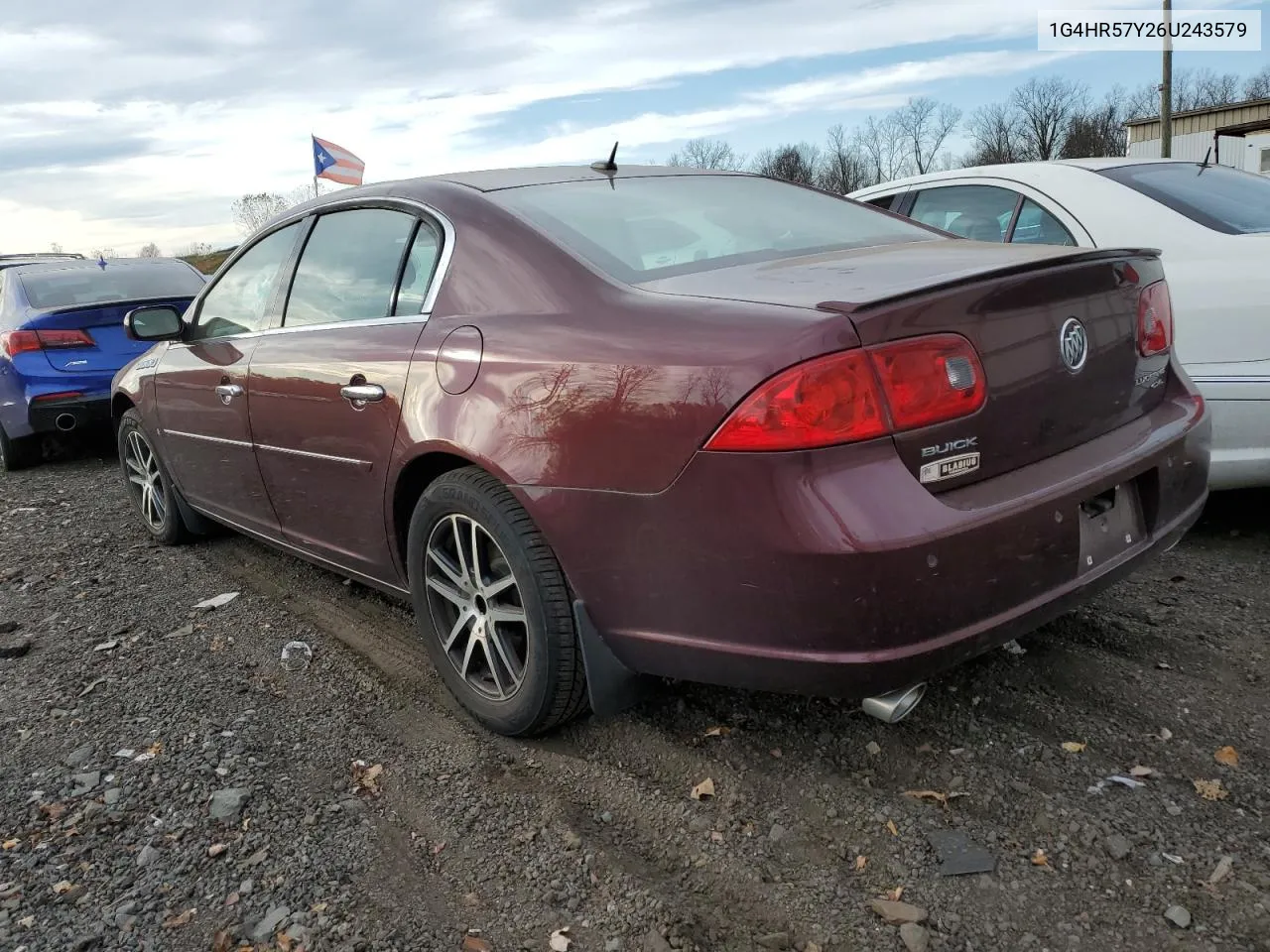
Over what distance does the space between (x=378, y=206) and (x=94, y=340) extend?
187 inches

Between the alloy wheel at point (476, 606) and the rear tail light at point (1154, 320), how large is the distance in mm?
1765

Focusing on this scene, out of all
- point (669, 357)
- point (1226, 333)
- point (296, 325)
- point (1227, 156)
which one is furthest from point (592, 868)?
point (1227, 156)

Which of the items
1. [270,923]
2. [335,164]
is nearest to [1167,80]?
[335,164]

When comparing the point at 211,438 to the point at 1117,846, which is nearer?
the point at 1117,846

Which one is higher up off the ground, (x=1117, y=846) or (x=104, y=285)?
(x=104, y=285)

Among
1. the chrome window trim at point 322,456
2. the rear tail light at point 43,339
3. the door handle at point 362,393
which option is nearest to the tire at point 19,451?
the rear tail light at point 43,339

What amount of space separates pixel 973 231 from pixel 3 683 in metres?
4.34

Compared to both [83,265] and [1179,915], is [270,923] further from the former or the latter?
[83,265]

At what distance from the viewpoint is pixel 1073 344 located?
2352 mm

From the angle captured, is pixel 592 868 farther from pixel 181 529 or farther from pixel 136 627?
pixel 181 529

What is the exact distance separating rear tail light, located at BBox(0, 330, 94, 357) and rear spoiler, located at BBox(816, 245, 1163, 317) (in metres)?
6.54

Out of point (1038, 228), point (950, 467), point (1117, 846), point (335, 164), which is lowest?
point (1117, 846)

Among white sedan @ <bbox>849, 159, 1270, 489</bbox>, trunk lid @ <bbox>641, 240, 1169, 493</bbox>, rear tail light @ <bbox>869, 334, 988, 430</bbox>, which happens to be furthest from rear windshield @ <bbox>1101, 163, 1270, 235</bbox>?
rear tail light @ <bbox>869, 334, 988, 430</bbox>

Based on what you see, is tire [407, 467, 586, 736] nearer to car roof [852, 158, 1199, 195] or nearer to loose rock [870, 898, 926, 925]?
loose rock [870, 898, 926, 925]
